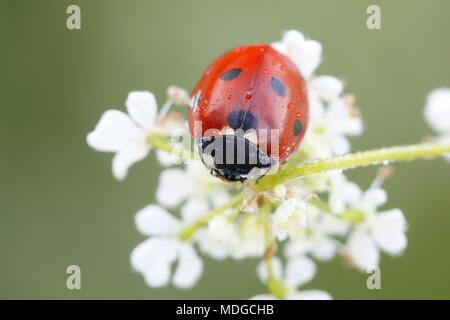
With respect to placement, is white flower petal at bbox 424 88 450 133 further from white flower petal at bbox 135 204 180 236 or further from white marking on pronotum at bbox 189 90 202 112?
white flower petal at bbox 135 204 180 236

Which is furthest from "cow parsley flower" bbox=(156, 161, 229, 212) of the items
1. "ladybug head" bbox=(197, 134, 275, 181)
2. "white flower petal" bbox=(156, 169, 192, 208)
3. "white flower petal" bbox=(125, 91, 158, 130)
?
"ladybug head" bbox=(197, 134, 275, 181)

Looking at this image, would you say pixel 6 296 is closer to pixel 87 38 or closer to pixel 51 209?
pixel 51 209

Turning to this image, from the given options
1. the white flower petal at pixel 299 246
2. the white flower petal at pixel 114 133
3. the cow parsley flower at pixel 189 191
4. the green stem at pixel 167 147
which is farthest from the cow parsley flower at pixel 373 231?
the white flower petal at pixel 114 133

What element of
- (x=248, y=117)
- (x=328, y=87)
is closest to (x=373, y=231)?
(x=328, y=87)

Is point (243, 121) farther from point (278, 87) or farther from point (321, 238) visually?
point (321, 238)

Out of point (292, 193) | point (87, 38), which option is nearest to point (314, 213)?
point (292, 193)
